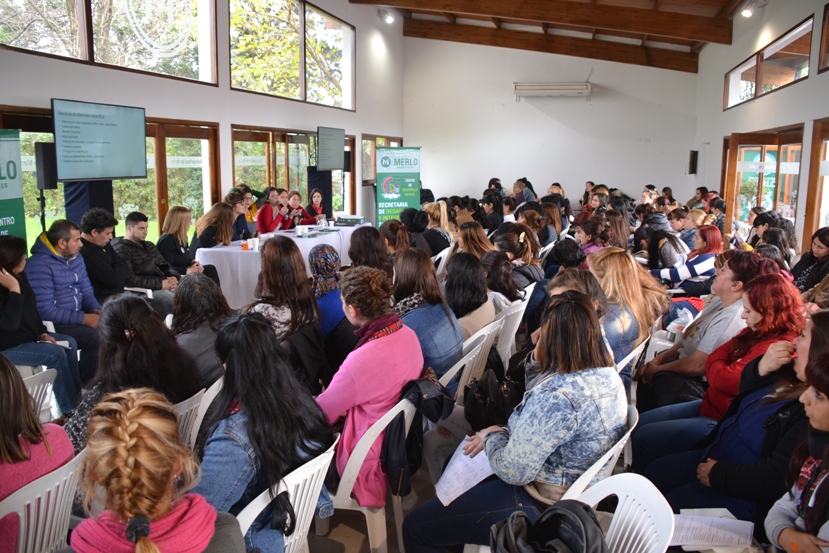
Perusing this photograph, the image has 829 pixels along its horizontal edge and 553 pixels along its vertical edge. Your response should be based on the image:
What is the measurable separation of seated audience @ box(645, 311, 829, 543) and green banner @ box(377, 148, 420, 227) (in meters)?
7.72

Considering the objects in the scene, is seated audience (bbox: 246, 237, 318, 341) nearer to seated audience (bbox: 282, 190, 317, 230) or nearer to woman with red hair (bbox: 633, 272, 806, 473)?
woman with red hair (bbox: 633, 272, 806, 473)

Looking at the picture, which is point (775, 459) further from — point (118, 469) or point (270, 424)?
point (118, 469)

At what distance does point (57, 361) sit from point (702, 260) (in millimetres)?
4643

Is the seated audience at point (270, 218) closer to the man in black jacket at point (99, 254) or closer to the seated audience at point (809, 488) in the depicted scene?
the man in black jacket at point (99, 254)

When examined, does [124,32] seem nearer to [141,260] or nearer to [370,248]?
[141,260]

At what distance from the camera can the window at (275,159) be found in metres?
9.05

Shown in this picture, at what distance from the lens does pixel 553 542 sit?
4.22ft

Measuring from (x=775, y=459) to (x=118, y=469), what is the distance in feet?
6.09

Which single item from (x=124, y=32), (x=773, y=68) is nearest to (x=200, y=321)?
(x=124, y=32)

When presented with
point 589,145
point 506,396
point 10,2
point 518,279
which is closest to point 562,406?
point 506,396

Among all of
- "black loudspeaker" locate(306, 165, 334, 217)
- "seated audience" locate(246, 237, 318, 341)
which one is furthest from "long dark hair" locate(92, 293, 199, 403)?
"black loudspeaker" locate(306, 165, 334, 217)

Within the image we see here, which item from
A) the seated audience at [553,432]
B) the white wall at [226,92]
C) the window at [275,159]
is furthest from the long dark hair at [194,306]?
the window at [275,159]

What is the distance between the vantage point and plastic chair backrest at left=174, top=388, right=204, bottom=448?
7.57ft

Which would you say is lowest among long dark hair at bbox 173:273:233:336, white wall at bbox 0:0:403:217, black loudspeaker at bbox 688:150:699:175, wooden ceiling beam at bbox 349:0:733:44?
long dark hair at bbox 173:273:233:336
